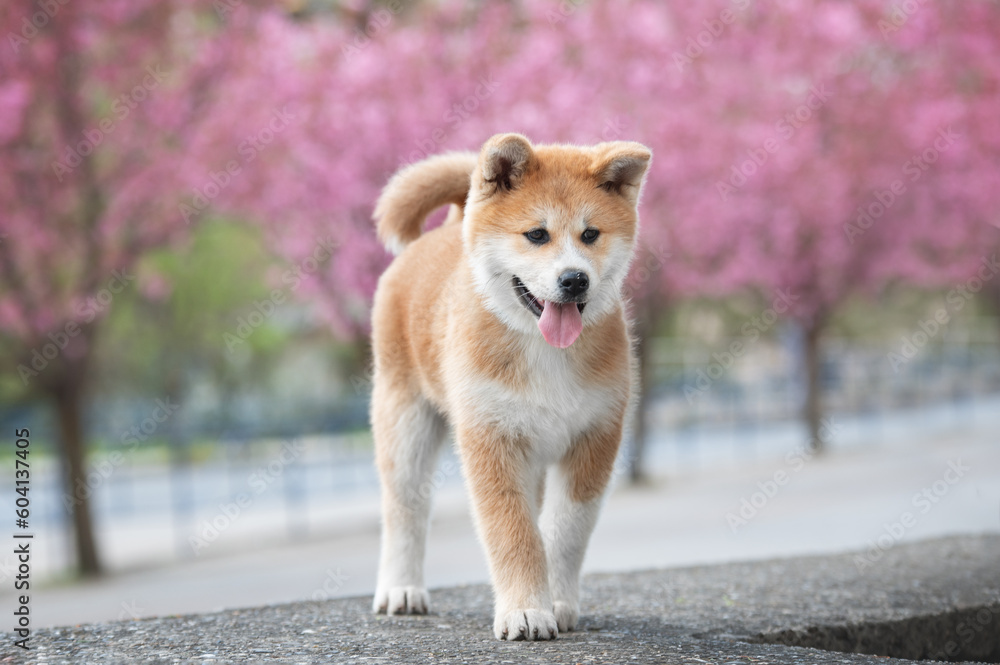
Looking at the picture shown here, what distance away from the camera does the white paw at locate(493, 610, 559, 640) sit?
13.7 feet

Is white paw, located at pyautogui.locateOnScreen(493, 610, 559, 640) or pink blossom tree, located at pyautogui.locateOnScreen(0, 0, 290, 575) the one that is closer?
white paw, located at pyautogui.locateOnScreen(493, 610, 559, 640)

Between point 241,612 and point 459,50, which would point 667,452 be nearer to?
point 459,50

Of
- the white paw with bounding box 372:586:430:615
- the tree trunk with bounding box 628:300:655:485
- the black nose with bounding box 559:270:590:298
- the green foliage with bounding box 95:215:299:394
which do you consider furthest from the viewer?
the green foliage with bounding box 95:215:299:394

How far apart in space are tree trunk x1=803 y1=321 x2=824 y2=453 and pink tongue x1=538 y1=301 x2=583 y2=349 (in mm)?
15767

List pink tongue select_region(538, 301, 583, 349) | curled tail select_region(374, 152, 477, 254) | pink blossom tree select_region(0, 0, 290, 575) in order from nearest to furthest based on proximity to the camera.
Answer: pink tongue select_region(538, 301, 583, 349), curled tail select_region(374, 152, 477, 254), pink blossom tree select_region(0, 0, 290, 575)

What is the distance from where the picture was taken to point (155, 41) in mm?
12156

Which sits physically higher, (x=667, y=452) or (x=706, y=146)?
(x=706, y=146)

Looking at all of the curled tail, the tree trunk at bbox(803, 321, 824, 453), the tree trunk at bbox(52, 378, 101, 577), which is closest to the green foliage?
the tree trunk at bbox(52, 378, 101, 577)

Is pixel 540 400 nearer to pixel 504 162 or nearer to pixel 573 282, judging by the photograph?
pixel 573 282

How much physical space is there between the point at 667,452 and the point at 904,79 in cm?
837

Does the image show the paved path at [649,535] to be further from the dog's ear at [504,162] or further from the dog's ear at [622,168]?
the dog's ear at [504,162]

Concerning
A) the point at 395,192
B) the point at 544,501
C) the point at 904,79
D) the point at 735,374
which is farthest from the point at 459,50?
the point at 735,374

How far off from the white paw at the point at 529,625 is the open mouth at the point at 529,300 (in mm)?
1126

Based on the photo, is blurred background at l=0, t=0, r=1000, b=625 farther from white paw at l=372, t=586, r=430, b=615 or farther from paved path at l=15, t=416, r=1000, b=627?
white paw at l=372, t=586, r=430, b=615
